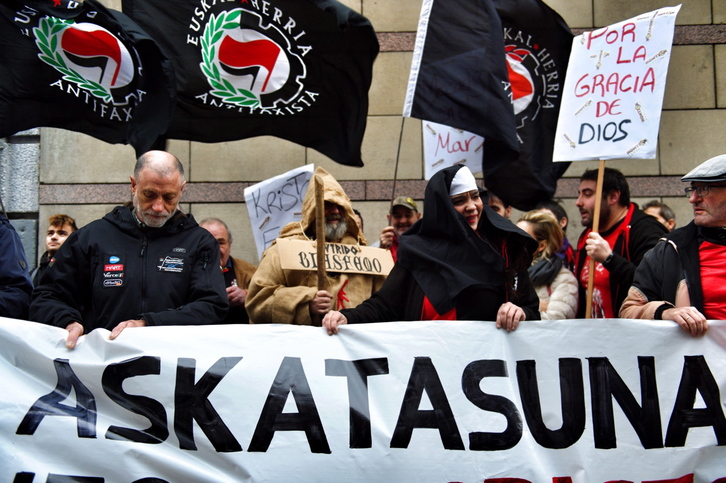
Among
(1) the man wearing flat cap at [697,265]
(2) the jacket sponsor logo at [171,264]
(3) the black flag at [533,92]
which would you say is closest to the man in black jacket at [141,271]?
(2) the jacket sponsor logo at [171,264]

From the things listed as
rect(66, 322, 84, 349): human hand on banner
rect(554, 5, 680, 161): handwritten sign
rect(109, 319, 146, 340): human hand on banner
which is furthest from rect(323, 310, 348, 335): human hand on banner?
rect(554, 5, 680, 161): handwritten sign

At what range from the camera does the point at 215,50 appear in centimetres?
637

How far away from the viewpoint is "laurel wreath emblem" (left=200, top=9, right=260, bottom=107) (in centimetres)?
636

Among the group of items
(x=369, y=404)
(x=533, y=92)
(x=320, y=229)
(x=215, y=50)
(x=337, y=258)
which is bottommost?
(x=369, y=404)

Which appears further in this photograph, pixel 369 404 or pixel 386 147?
pixel 386 147

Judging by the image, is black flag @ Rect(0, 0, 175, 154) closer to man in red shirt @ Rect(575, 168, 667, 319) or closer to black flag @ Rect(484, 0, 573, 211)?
black flag @ Rect(484, 0, 573, 211)

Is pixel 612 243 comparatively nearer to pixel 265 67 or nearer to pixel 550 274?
pixel 550 274

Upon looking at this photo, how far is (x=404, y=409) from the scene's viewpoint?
4023 mm

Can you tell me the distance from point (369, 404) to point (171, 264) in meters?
1.25

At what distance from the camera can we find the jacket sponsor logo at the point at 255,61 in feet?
20.9

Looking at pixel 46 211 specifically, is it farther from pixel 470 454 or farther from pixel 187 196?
pixel 470 454

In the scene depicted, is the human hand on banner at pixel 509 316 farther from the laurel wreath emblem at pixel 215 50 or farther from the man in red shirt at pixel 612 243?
the laurel wreath emblem at pixel 215 50

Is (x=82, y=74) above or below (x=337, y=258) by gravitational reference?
above

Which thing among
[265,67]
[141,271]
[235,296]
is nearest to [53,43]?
[265,67]
